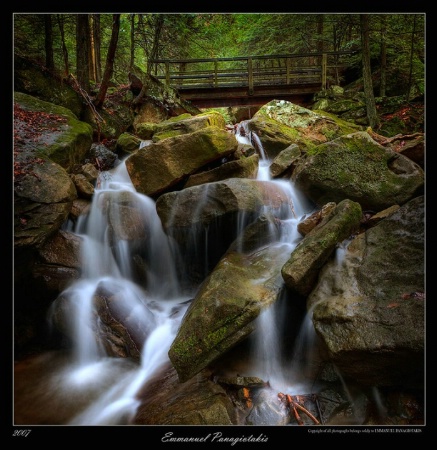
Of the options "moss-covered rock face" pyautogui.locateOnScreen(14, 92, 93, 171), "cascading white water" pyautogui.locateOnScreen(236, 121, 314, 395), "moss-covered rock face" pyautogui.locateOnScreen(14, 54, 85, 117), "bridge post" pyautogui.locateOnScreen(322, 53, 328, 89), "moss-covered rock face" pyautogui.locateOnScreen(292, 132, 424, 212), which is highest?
"bridge post" pyautogui.locateOnScreen(322, 53, 328, 89)

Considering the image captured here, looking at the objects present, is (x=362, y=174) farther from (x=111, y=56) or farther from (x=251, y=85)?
(x=251, y=85)

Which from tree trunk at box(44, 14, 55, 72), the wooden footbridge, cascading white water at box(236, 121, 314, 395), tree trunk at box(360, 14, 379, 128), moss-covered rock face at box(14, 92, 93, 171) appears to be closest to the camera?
cascading white water at box(236, 121, 314, 395)

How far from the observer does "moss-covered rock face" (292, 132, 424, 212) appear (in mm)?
4996

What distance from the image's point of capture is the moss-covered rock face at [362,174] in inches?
197

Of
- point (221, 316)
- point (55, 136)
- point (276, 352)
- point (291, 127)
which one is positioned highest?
point (291, 127)

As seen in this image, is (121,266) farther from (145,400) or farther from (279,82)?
(279,82)

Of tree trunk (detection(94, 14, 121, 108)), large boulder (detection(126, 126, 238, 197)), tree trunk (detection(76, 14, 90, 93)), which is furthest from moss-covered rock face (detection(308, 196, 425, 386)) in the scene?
tree trunk (detection(76, 14, 90, 93))

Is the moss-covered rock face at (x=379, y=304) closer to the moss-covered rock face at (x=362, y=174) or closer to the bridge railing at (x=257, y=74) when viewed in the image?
the moss-covered rock face at (x=362, y=174)

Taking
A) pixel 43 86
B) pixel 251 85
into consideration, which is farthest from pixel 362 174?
pixel 251 85

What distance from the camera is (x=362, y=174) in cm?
527

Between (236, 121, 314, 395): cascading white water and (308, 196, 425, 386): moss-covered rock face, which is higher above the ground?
(308, 196, 425, 386): moss-covered rock face

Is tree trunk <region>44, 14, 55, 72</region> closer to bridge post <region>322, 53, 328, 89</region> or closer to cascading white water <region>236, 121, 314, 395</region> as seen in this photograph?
cascading white water <region>236, 121, 314, 395</region>

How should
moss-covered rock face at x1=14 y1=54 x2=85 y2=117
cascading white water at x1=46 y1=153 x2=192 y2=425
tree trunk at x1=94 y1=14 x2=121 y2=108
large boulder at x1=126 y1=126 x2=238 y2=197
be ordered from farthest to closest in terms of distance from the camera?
1. moss-covered rock face at x1=14 y1=54 x2=85 y2=117
2. tree trunk at x1=94 y1=14 x2=121 y2=108
3. large boulder at x1=126 y1=126 x2=238 y2=197
4. cascading white water at x1=46 y1=153 x2=192 y2=425
